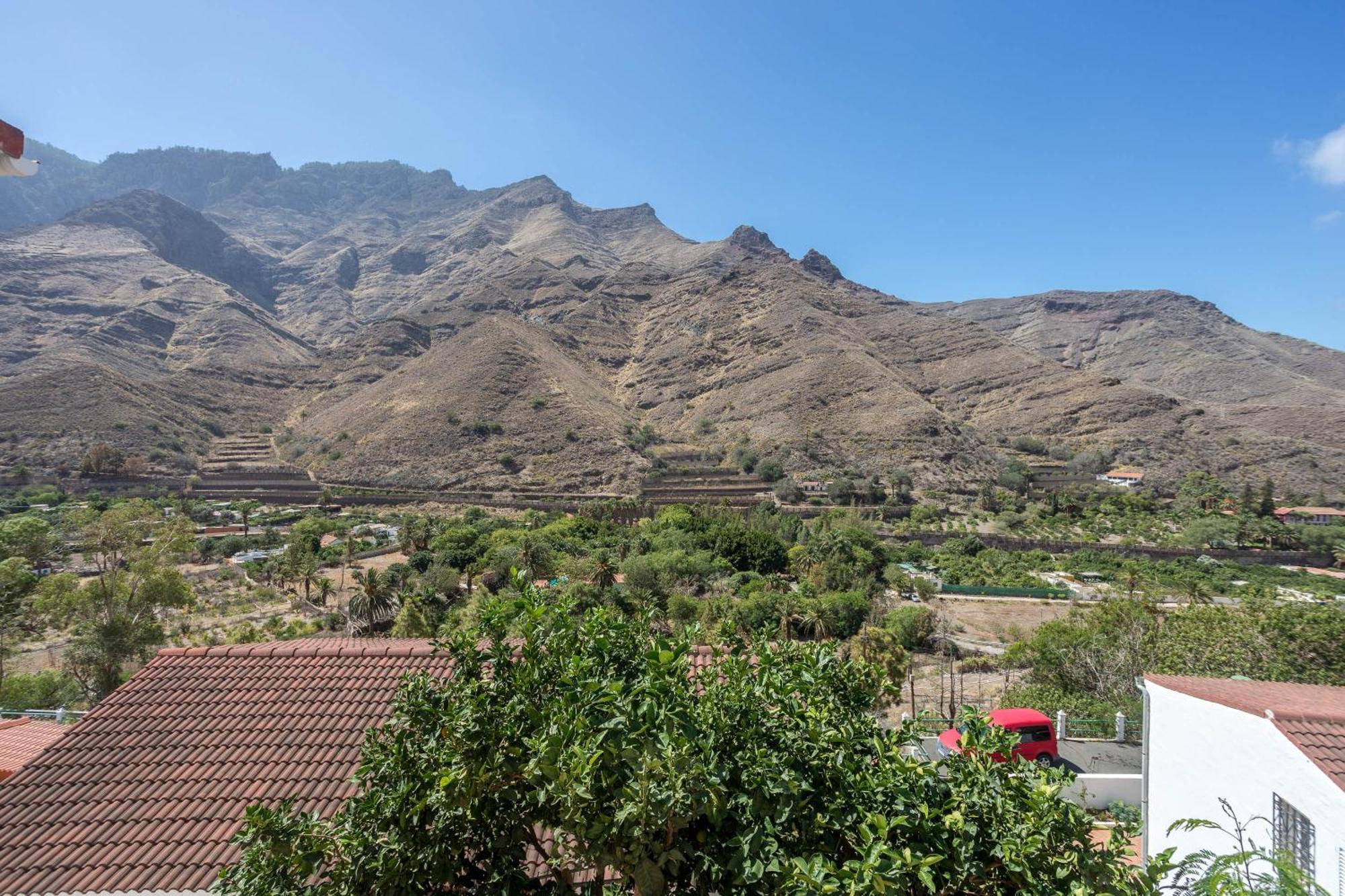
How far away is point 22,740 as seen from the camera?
27.8 ft

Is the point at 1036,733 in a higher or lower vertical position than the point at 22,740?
lower

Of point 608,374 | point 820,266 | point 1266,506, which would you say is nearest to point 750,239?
point 820,266

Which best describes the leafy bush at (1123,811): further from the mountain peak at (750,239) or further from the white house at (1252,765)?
the mountain peak at (750,239)

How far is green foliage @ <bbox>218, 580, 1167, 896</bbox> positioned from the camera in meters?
2.51

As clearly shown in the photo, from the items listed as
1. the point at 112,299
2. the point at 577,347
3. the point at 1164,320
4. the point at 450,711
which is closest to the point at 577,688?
the point at 450,711

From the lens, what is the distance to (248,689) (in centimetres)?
643

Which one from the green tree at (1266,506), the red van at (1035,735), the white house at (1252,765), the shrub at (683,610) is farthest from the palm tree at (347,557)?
the green tree at (1266,506)

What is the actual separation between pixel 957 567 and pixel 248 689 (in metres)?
42.3

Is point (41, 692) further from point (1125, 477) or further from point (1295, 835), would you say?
point (1125, 477)

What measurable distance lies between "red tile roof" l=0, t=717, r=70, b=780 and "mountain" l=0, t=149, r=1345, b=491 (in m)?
53.9

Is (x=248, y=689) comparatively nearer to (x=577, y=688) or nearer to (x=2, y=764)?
(x=2, y=764)

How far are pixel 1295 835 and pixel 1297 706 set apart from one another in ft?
4.26

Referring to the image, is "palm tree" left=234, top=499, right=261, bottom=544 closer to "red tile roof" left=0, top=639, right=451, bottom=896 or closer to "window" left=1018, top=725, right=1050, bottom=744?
"red tile roof" left=0, top=639, right=451, bottom=896

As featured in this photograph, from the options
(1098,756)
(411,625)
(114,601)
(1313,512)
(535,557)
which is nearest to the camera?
(1098,756)
